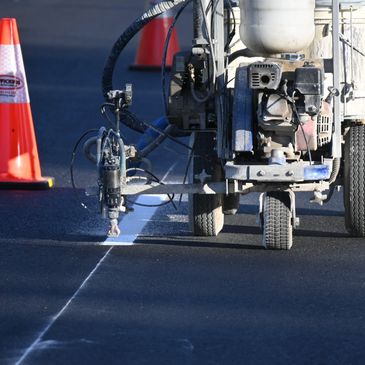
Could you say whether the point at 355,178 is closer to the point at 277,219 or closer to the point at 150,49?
the point at 277,219

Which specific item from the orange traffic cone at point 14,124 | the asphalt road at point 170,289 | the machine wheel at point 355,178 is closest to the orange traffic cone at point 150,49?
the asphalt road at point 170,289

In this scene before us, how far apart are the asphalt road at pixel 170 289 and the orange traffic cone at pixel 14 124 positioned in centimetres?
19

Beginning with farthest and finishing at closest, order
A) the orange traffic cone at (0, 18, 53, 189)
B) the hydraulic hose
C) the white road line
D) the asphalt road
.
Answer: the orange traffic cone at (0, 18, 53, 189)
the hydraulic hose
the white road line
the asphalt road

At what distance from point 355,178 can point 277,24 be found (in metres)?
1.10

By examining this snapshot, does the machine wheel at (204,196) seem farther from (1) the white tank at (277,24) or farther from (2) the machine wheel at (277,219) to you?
(1) the white tank at (277,24)

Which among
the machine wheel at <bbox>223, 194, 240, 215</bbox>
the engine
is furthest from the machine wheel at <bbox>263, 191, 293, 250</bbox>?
the machine wheel at <bbox>223, 194, 240, 215</bbox>

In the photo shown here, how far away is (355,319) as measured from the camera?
729cm

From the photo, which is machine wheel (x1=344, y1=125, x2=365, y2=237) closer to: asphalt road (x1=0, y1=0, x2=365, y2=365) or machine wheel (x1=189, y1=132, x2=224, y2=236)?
asphalt road (x1=0, y1=0, x2=365, y2=365)

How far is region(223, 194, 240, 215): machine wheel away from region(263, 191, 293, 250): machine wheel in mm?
1073

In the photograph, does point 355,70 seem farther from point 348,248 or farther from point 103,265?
point 103,265

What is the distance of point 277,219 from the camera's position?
28.2 ft

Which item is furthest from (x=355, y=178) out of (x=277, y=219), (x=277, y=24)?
(x=277, y=24)

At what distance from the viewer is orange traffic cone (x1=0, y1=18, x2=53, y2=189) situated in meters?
11.0

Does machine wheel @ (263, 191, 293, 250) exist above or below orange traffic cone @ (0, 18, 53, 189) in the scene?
below
